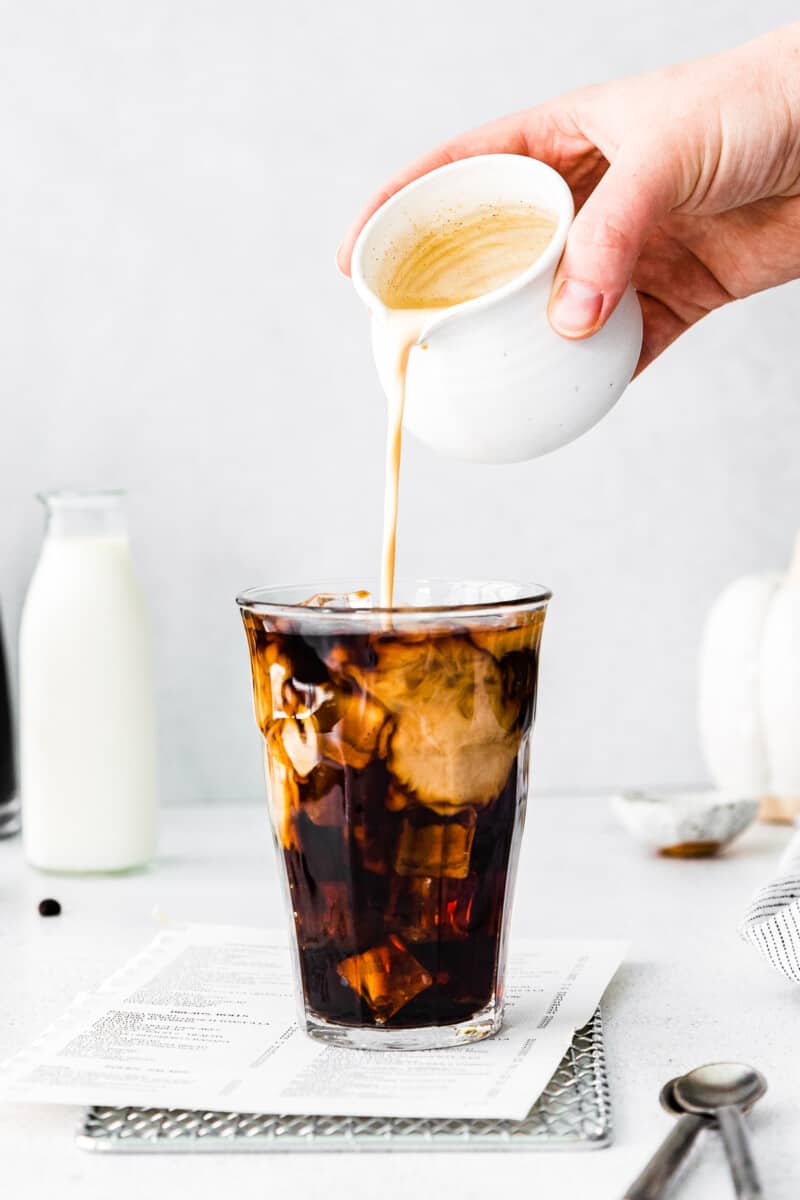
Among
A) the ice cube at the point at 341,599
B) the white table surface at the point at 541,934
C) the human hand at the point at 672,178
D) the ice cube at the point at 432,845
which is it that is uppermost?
the human hand at the point at 672,178

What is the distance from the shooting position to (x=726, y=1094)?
2.15ft

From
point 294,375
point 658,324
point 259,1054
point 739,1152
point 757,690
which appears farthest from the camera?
point 294,375

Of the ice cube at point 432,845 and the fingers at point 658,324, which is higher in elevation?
the fingers at point 658,324

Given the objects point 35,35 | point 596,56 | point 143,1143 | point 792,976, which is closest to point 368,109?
point 596,56

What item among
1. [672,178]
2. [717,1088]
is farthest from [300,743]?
[672,178]

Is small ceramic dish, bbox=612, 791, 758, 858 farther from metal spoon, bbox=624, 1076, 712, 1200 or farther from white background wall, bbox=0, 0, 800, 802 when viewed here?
metal spoon, bbox=624, 1076, 712, 1200

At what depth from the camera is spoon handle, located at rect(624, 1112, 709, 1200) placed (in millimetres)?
563

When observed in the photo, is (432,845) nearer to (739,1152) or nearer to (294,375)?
(739,1152)

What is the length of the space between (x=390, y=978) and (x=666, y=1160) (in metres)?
0.18

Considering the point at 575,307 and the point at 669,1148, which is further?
the point at 575,307

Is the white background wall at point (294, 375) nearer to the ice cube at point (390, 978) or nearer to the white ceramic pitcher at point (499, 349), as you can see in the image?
the white ceramic pitcher at point (499, 349)

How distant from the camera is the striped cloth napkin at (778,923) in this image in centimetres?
81

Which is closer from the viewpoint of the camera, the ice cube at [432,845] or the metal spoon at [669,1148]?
the metal spoon at [669,1148]

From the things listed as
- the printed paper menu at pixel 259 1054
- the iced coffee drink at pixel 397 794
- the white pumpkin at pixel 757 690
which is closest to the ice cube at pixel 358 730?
the iced coffee drink at pixel 397 794
